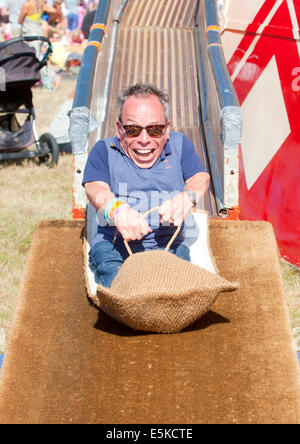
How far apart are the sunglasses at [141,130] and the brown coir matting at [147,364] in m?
0.87

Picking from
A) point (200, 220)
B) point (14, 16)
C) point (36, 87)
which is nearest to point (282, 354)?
point (200, 220)

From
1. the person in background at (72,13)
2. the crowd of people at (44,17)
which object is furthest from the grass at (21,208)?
the person in background at (72,13)

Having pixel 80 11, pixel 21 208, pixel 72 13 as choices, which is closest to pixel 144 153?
pixel 21 208

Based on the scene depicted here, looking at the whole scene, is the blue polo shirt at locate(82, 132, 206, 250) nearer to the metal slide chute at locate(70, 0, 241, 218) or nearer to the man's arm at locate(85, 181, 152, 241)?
the man's arm at locate(85, 181, 152, 241)

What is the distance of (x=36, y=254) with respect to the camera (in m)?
3.18

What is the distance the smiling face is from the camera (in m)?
2.80

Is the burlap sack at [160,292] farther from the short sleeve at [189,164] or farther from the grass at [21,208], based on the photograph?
the grass at [21,208]

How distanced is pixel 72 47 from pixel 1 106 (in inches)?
336

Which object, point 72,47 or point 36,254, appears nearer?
point 36,254

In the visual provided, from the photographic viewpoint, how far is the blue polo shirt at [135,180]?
9.42 feet

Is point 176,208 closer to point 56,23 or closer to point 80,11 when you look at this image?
point 56,23

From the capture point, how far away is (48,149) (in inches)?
276

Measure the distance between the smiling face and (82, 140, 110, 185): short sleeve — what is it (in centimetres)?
14
